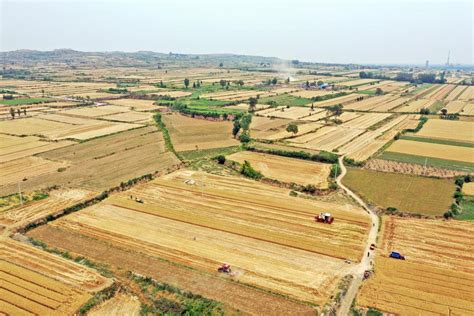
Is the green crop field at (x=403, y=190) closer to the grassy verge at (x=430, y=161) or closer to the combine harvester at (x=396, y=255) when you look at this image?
the grassy verge at (x=430, y=161)

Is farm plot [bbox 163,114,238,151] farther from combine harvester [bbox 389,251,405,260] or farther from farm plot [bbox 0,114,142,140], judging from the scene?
combine harvester [bbox 389,251,405,260]

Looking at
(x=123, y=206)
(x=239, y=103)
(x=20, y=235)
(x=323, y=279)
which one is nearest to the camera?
(x=323, y=279)

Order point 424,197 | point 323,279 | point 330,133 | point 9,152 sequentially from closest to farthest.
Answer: point 323,279
point 424,197
point 9,152
point 330,133

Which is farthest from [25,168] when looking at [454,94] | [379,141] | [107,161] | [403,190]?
[454,94]

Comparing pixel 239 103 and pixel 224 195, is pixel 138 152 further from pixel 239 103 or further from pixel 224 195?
pixel 239 103

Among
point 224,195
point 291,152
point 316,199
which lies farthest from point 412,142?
point 224,195

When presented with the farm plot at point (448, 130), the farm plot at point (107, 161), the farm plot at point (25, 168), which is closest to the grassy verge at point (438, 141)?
the farm plot at point (448, 130)

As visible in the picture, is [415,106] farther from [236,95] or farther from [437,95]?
[236,95]
